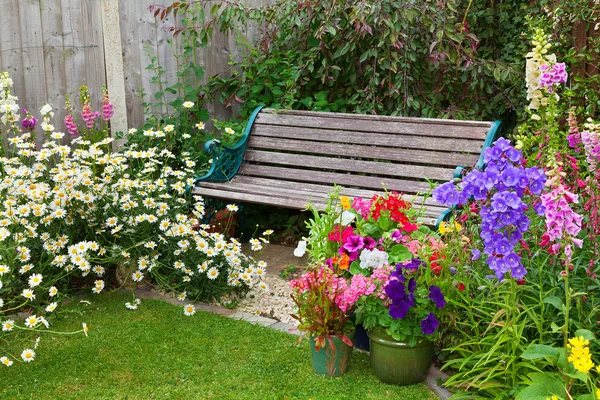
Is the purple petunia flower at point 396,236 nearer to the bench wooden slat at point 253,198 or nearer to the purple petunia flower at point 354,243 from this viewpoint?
the purple petunia flower at point 354,243

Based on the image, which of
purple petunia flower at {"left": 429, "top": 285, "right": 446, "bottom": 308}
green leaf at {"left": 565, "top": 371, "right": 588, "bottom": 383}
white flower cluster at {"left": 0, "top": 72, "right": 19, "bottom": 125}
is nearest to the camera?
green leaf at {"left": 565, "top": 371, "right": 588, "bottom": 383}

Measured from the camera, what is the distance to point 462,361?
294 centimetres

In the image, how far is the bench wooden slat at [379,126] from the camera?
177 inches

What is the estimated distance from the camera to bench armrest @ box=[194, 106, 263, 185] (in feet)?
16.2

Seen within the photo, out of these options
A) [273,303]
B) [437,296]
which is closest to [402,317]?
[437,296]

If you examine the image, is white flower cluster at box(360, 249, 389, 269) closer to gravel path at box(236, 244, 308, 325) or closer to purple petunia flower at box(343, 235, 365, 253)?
purple petunia flower at box(343, 235, 365, 253)

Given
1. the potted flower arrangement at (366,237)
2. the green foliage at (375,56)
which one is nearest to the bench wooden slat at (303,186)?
the green foliage at (375,56)

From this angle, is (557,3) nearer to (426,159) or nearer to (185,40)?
(426,159)

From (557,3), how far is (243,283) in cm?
294

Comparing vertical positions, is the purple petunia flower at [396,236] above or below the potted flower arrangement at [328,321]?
above

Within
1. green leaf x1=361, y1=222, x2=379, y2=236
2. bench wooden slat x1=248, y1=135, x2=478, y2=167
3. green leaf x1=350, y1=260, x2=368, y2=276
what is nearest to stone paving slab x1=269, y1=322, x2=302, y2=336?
green leaf x1=350, y1=260, x2=368, y2=276

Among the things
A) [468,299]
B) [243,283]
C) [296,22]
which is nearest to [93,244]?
[243,283]

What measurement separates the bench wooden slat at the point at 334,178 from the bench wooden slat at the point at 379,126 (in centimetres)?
A: 33

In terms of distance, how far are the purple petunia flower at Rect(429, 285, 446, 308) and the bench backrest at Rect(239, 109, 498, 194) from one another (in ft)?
5.06
